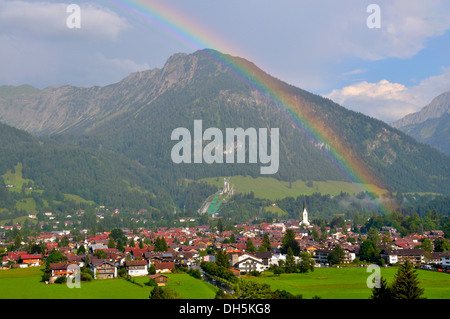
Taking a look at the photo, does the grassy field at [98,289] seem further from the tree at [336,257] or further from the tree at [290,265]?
the tree at [336,257]

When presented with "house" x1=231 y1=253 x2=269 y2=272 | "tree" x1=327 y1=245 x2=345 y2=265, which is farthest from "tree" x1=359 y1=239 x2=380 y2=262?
"house" x1=231 y1=253 x2=269 y2=272

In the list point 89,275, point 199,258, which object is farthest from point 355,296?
point 199,258

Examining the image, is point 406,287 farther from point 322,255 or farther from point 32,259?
point 32,259

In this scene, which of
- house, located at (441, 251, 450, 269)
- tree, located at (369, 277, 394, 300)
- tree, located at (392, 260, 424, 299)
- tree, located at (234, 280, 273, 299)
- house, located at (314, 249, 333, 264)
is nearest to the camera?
tree, located at (369, 277, 394, 300)

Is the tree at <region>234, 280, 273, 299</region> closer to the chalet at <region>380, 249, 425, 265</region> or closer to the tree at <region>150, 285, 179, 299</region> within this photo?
the tree at <region>150, 285, 179, 299</region>

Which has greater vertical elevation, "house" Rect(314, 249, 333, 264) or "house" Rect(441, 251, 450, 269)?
"house" Rect(441, 251, 450, 269)

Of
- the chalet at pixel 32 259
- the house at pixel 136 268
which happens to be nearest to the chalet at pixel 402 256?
the house at pixel 136 268
